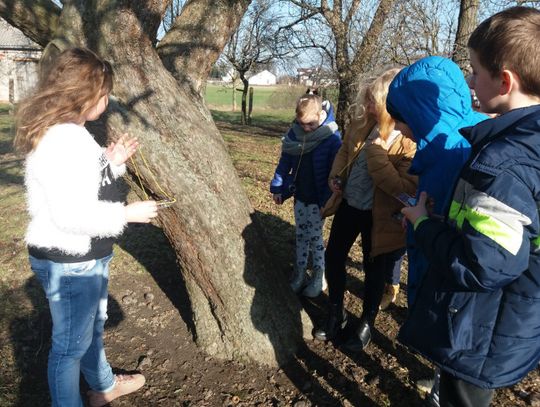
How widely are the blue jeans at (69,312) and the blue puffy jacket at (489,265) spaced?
1.33 meters

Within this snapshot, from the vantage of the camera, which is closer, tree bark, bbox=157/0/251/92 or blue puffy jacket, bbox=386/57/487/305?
blue puffy jacket, bbox=386/57/487/305

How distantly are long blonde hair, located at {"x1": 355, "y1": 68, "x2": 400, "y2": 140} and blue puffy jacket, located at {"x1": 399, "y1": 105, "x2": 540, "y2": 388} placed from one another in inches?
39.4

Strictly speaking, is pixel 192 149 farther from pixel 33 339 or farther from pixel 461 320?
pixel 33 339

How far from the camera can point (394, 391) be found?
2.54m

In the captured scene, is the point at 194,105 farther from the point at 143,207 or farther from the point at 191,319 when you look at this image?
the point at 191,319

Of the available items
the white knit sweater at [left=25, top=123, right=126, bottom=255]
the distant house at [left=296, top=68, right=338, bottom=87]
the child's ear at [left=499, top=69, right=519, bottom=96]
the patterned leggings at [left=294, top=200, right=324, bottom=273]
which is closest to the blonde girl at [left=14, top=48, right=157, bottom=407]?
the white knit sweater at [left=25, top=123, right=126, bottom=255]

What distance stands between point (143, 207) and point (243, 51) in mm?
19684

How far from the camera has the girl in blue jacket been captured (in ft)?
10.4

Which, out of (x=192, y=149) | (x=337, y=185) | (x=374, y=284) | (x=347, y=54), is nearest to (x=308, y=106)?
(x=337, y=185)

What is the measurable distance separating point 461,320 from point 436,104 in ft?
2.89

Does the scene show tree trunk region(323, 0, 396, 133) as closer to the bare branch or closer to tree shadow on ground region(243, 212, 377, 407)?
tree shadow on ground region(243, 212, 377, 407)

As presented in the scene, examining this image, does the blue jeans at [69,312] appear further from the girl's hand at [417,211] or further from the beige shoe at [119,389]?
the girl's hand at [417,211]

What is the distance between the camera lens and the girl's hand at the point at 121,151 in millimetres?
2016

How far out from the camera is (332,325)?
297cm
